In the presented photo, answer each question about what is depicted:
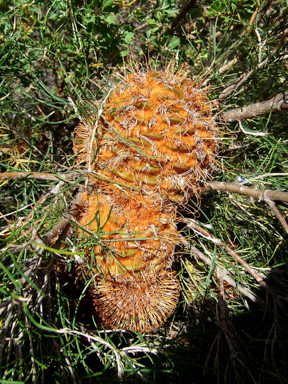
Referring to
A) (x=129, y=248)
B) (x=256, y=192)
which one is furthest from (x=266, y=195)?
(x=129, y=248)

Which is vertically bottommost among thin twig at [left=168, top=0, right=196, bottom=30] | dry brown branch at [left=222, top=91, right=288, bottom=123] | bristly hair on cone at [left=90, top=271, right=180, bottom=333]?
bristly hair on cone at [left=90, top=271, right=180, bottom=333]

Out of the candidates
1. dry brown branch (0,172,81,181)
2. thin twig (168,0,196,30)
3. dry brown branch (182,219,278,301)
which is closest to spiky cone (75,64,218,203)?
dry brown branch (0,172,81,181)

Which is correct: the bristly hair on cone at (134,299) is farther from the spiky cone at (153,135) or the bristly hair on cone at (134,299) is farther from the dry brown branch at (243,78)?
the dry brown branch at (243,78)

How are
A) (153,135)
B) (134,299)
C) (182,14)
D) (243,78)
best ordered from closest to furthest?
(153,135) < (134,299) < (243,78) < (182,14)

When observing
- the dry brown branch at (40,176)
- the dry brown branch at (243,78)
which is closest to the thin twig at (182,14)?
the dry brown branch at (243,78)

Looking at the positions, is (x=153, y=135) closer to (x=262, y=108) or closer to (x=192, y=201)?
(x=192, y=201)

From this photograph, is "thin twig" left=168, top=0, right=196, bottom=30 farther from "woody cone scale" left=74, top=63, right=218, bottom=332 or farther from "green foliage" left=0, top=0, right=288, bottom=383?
"woody cone scale" left=74, top=63, right=218, bottom=332
